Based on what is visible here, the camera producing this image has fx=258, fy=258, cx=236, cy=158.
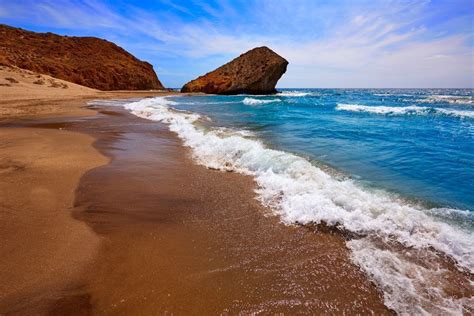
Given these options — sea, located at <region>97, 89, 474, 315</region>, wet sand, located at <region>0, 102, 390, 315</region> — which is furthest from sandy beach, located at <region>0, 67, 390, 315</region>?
sea, located at <region>97, 89, 474, 315</region>

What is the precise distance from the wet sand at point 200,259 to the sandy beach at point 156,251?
10mm

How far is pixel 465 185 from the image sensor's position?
4.98 meters

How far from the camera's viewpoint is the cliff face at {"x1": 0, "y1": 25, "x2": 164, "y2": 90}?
127 ft

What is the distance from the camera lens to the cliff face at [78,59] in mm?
38781

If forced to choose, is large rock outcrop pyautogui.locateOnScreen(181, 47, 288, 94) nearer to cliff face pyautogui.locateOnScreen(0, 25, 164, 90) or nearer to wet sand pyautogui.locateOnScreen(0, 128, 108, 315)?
cliff face pyautogui.locateOnScreen(0, 25, 164, 90)

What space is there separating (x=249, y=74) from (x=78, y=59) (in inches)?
1255

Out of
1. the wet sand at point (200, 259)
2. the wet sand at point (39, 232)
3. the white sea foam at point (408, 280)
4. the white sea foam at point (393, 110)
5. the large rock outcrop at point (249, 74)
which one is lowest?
the white sea foam at point (408, 280)

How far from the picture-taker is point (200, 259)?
2.64m

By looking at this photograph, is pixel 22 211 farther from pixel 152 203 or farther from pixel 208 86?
pixel 208 86

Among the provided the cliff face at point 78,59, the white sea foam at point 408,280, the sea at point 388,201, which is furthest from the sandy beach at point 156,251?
the cliff face at point 78,59

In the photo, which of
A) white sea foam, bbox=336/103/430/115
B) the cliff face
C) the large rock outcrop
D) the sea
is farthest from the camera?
the large rock outcrop

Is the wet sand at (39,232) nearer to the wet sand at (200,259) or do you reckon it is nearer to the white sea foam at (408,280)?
the wet sand at (200,259)

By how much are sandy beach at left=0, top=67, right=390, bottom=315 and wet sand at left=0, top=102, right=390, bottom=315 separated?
0.01 meters

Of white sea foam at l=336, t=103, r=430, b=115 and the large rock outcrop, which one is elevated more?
the large rock outcrop
